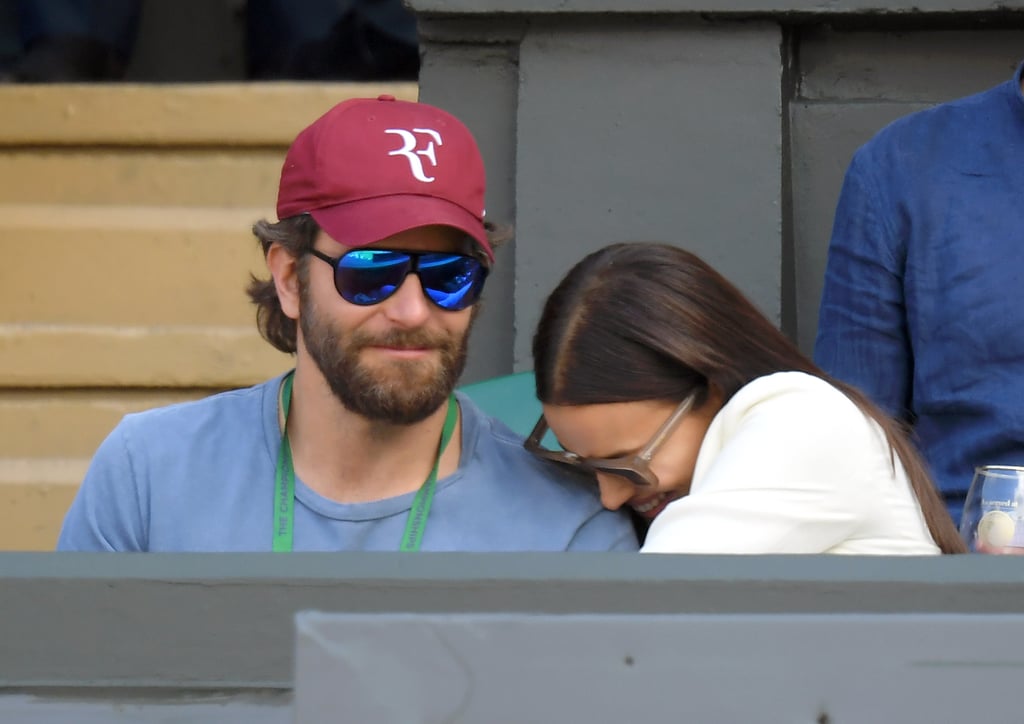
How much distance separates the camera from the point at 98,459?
232 cm

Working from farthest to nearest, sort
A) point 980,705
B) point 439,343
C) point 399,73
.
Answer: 1. point 399,73
2. point 439,343
3. point 980,705

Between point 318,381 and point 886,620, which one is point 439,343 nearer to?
point 318,381

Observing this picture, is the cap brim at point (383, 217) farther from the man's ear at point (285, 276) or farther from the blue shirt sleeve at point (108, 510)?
the blue shirt sleeve at point (108, 510)

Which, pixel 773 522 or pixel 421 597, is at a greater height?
pixel 421 597

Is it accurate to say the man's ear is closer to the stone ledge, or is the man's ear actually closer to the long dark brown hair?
the long dark brown hair

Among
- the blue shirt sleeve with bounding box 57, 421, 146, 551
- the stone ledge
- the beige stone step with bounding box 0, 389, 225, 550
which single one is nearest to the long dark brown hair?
the blue shirt sleeve with bounding box 57, 421, 146, 551

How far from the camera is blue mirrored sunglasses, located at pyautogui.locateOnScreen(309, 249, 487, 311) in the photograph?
228 cm

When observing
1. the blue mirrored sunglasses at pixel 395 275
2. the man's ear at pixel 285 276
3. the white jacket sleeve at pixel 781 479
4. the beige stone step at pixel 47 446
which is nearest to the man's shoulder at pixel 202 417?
the man's ear at pixel 285 276

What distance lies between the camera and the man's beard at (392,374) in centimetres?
227

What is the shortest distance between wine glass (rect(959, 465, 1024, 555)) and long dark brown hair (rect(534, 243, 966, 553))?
7 centimetres

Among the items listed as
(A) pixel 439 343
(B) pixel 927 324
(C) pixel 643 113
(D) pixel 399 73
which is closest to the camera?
(A) pixel 439 343

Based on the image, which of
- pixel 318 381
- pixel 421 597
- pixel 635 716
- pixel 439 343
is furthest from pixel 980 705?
pixel 318 381

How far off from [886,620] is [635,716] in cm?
27

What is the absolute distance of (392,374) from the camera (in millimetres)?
2271
